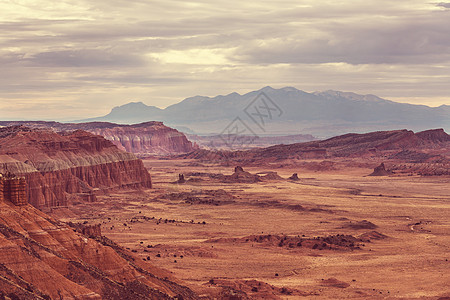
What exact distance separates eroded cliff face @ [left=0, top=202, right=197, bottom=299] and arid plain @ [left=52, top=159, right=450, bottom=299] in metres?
7.86

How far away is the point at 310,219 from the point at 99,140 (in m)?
55.2

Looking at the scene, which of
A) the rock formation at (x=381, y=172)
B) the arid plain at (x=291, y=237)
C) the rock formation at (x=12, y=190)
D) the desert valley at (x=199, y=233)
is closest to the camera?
the desert valley at (x=199, y=233)

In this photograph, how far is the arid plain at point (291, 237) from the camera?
5512cm

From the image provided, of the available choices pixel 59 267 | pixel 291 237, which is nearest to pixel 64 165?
pixel 291 237

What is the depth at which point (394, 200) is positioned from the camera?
126188 mm

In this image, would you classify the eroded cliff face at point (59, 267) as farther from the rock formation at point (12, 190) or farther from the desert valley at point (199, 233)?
the rock formation at point (12, 190)

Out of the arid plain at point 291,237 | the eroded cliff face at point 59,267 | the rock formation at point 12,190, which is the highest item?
the rock formation at point 12,190

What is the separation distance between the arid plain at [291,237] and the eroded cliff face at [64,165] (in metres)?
3.51

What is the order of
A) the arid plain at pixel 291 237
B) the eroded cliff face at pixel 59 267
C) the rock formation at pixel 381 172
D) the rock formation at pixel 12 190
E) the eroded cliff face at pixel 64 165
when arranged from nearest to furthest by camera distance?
the eroded cliff face at pixel 59 267, the rock formation at pixel 12 190, the arid plain at pixel 291 237, the eroded cliff face at pixel 64 165, the rock formation at pixel 381 172

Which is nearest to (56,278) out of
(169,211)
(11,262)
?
(11,262)

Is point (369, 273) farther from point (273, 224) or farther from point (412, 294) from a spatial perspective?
point (273, 224)

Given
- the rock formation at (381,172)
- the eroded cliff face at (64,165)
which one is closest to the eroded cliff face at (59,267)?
the eroded cliff face at (64,165)

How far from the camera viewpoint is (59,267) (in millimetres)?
34531

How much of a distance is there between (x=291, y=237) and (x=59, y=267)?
156 feet
